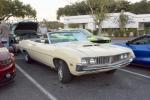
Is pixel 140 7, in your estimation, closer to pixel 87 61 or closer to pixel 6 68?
pixel 87 61

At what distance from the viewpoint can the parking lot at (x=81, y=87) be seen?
17.0ft

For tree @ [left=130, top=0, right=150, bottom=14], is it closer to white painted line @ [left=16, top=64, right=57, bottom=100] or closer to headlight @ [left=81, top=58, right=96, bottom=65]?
white painted line @ [left=16, top=64, right=57, bottom=100]

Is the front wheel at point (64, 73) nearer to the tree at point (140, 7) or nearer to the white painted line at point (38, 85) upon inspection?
the white painted line at point (38, 85)

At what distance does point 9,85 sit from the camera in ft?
20.0

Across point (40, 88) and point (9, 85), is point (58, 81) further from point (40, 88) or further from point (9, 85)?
point (9, 85)

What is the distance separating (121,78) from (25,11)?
37002mm

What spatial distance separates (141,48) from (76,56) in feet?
10.2

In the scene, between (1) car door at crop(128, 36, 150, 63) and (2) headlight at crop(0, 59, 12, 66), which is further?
(1) car door at crop(128, 36, 150, 63)

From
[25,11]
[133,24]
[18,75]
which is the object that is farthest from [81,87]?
[25,11]

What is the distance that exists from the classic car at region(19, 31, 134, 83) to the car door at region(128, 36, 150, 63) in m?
1.30

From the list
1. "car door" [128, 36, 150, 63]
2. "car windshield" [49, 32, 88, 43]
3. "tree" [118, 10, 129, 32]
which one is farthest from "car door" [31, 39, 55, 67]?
"tree" [118, 10, 129, 32]

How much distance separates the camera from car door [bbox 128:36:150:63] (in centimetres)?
750

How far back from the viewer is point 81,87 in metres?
5.87

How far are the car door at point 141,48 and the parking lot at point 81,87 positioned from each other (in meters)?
0.45
